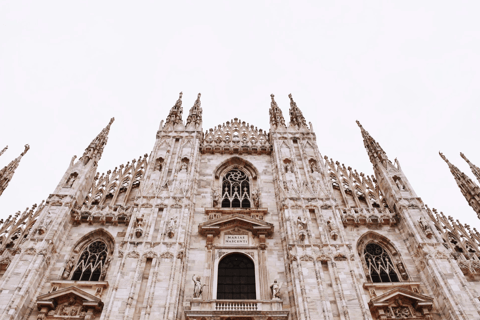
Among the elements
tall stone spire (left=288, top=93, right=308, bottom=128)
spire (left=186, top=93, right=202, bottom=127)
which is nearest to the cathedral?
tall stone spire (left=288, top=93, right=308, bottom=128)

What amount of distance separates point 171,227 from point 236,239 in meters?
2.75

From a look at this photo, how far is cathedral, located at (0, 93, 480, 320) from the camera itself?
40.5 ft

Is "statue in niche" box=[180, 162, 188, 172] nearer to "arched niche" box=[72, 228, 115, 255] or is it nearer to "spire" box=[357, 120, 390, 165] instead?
"arched niche" box=[72, 228, 115, 255]

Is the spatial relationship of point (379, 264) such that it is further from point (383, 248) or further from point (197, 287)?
point (197, 287)

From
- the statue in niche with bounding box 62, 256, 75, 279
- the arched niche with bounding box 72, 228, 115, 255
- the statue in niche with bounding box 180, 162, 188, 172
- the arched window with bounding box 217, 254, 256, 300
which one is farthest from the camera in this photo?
the statue in niche with bounding box 180, 162, 188, 172

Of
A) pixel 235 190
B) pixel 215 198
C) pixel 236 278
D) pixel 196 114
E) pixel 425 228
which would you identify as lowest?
pixel 236 278

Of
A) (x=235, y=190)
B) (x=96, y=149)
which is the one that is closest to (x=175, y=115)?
(x=96, y=149)

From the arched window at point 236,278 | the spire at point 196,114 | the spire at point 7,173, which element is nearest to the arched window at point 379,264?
the arched window at point 236,278

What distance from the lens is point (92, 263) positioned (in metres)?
14.4

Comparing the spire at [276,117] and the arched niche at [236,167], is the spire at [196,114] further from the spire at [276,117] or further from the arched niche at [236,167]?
the spire at [276,117]

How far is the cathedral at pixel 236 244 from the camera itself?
12344 mm

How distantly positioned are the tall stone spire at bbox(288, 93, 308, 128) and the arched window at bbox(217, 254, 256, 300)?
987 cm

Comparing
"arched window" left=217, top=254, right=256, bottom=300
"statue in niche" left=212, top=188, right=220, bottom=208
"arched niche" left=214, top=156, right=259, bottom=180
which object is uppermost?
"arched niche" left=214, top=156, right=259, bottom=180

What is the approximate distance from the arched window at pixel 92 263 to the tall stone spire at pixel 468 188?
53.6 ft
